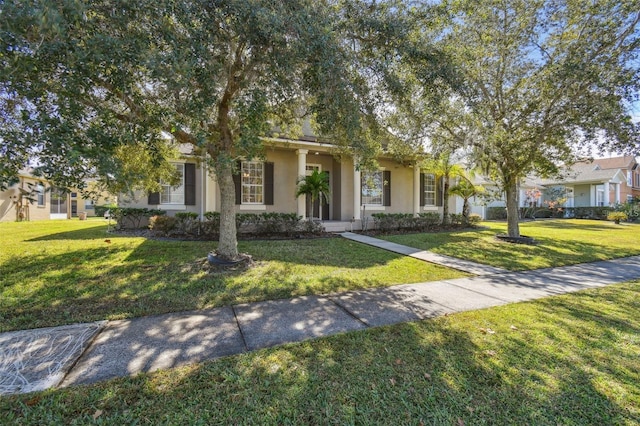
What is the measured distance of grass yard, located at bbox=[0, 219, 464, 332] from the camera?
4.21 metres

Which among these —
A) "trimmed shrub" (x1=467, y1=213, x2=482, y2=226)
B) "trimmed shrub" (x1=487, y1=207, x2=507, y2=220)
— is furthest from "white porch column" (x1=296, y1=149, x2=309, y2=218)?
"trimmed shrub" (x1=487, y1=207, x2=507, y2=220)

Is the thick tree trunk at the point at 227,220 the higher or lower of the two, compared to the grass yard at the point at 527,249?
higher

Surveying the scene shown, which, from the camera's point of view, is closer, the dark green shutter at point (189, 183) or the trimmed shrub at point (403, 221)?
the dark green shutter at point (189, 183)

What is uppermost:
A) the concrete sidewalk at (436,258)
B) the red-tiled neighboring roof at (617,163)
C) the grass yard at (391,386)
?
the red-tiled neighboring roof at (617,163)

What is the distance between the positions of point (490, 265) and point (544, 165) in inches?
243

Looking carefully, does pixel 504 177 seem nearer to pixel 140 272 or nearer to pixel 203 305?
pixel 203 305

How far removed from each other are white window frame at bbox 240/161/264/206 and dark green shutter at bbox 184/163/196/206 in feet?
6.56

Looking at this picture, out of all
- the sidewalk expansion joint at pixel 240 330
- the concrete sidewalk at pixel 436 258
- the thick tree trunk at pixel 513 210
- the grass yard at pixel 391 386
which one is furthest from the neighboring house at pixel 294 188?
the grass yard at pixel 391 386

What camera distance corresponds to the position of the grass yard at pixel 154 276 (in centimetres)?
421

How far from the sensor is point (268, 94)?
589cm

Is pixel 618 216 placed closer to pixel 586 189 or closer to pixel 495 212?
pixel 495 212

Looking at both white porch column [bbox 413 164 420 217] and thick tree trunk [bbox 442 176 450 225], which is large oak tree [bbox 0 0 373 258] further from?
thick tree trunk [bbox 442 176 450 225]

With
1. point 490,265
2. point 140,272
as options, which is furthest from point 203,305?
point 490,265

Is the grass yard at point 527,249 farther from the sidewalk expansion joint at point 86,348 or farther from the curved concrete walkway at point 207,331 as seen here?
the sidewalk expansion joint at point 86,348
